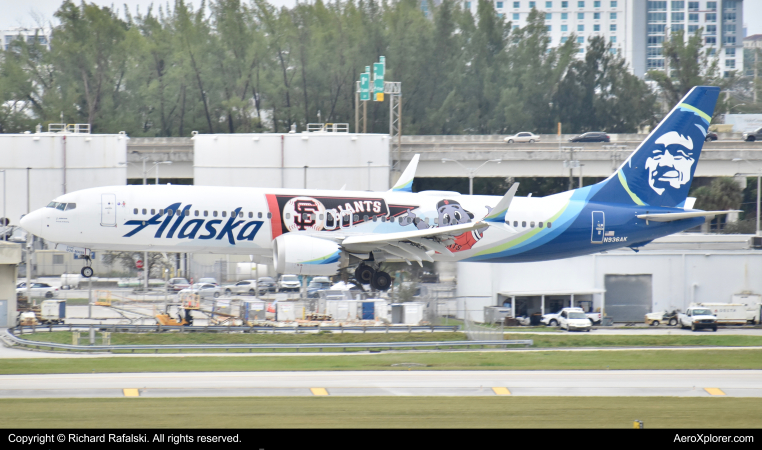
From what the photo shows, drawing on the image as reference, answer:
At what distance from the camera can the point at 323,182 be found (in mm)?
76125

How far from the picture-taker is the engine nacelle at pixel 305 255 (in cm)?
3769

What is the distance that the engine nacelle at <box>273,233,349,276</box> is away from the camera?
37.7 meters

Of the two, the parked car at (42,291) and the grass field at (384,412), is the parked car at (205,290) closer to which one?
the parked car at (42,291)

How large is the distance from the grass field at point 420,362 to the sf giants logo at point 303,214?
604 centimetres

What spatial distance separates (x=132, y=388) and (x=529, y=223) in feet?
69.3

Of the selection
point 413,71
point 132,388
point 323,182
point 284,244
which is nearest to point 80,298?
point 323,182

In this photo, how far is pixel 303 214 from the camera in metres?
39.3

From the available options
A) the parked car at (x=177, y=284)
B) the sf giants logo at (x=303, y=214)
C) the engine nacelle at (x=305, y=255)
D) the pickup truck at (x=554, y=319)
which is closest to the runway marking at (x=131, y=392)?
the engine nacelle at (x=305, y=255)

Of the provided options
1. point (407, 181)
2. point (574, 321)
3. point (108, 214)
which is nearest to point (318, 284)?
point (574, 321)

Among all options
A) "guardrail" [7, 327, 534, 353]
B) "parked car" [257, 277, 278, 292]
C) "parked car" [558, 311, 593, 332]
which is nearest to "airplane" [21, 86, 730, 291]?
"guardrail" [7, 327, 534, 353]

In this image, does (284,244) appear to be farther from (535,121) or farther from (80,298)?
(535,121)

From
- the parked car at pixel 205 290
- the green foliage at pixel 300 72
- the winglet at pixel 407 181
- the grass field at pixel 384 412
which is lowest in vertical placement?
the grass field at pixel 384 412

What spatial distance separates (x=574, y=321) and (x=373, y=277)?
58.5ft

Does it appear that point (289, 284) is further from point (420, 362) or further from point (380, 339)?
point (420, 362)
